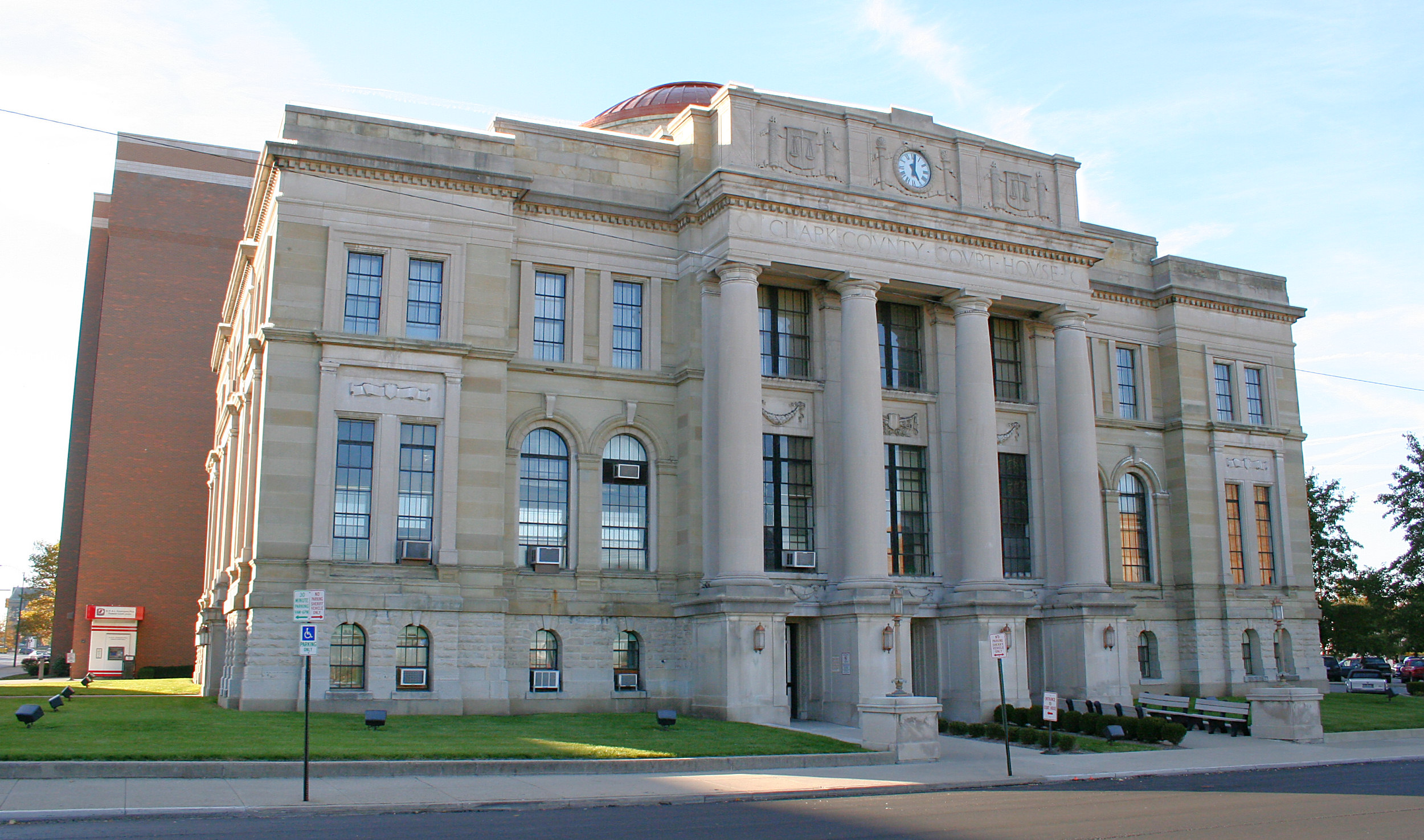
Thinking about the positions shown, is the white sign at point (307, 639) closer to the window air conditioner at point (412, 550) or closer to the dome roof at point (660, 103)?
the window air conditioner at point (412, 550)

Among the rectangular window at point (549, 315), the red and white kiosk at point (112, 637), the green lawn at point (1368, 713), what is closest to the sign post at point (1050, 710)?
the green lawn at point (1368, 713)

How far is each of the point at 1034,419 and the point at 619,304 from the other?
14.1 metres

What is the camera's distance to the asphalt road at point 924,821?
1475 centimetres

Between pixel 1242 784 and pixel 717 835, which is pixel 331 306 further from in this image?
pixel 1242 784

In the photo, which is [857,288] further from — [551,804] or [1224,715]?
[551,804]

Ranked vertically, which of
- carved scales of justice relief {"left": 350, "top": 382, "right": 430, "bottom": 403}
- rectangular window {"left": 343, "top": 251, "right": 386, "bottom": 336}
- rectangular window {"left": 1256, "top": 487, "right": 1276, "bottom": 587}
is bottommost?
rectangular window {"left": 1256, "top": 487, "right": 1276, "bottom": 587}

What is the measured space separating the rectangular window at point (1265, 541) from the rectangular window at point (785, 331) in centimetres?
1972

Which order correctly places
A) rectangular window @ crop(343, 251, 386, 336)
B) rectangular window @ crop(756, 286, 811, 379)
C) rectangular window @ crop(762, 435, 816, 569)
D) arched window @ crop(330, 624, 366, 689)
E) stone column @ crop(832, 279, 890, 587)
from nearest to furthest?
arched window @ crop(330, 624, 366, 689)
rectangular window @ crop(343, 251, 386, 336)
stone column @ crop(832, 279, 890, 587)
rectangular window @ crop(762, 435, 816, 569)
rectangular window @ crop(756, 286, 811, 379)

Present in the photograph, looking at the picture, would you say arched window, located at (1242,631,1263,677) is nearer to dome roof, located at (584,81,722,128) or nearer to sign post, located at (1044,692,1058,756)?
sign post, located at (1044,692,1058,756)

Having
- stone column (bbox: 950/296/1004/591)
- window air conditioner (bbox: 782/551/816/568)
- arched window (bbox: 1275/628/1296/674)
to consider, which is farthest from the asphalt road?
arched window (bbox: 1275/628/1296/674)

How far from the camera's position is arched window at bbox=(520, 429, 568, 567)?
107 ft

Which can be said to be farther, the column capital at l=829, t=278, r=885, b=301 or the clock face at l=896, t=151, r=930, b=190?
the clock face at l=896, t=151, r=930, b=190

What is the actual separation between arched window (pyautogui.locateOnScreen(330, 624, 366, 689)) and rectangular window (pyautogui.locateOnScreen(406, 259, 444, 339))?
25.6 ft

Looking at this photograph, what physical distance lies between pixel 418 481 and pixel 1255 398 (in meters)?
31.7
